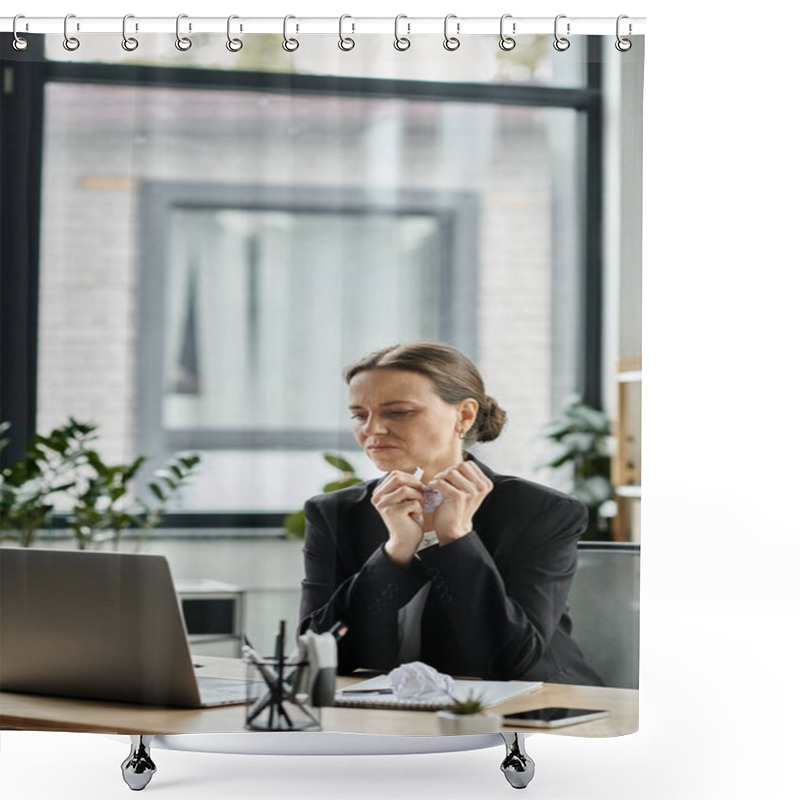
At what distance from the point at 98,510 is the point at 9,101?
81 centimetres

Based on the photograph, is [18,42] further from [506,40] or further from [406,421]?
[406,421]

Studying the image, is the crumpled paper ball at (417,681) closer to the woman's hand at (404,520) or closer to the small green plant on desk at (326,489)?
the woman's hand at (404,520)

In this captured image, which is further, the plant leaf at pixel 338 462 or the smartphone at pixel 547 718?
the plant leaf at pixel 338 462

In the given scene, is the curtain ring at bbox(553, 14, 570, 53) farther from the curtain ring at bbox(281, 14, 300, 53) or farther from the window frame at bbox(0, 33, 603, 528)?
the curtain ring at bbox(281, 14, 300, 53)

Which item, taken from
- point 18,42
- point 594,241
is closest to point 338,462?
point 594,241

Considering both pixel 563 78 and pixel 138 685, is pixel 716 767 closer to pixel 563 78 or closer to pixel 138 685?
pixel 138 685

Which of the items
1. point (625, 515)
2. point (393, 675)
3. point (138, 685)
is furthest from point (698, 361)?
point (138, 685)

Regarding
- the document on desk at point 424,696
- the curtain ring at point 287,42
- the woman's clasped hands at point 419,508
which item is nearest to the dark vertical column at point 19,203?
the curtain ring at point 287,42

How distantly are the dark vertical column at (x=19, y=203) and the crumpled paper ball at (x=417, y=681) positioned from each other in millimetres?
910

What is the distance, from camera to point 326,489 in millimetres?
2314

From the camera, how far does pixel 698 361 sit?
396cm

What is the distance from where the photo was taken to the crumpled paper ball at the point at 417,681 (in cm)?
223

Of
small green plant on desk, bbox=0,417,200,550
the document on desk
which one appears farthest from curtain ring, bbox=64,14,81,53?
the document on desk

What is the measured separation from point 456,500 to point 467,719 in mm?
406
